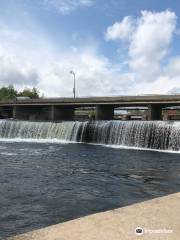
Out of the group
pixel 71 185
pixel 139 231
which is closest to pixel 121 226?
pixel 139 231

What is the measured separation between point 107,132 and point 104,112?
46.1ft

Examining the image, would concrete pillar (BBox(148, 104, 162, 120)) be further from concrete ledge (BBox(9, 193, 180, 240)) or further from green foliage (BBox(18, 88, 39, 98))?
green foliage (BBox(18, 88, 39, 98))

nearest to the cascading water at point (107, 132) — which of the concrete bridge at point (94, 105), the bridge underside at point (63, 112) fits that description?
the concrete bridge at point (94, 105)

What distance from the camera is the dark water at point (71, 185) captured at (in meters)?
13.2

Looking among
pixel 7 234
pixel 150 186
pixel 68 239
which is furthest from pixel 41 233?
pixel 150 186

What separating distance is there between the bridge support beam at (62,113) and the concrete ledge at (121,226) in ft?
180

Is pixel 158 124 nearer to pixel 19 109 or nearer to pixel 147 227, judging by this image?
pixel 147 227

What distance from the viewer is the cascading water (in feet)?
130

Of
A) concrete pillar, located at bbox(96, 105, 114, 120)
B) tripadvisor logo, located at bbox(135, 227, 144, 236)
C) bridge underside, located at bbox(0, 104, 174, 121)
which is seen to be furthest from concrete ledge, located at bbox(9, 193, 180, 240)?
concrete pillar, located at bbox(96, 105, 114, 120)

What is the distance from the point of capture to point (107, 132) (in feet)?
150

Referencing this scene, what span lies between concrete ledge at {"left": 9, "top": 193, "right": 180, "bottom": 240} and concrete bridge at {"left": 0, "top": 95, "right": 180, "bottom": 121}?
39.1 m

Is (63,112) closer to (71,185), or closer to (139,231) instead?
(71,185)

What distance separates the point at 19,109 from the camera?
241ft

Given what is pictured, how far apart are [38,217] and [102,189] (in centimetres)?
527
